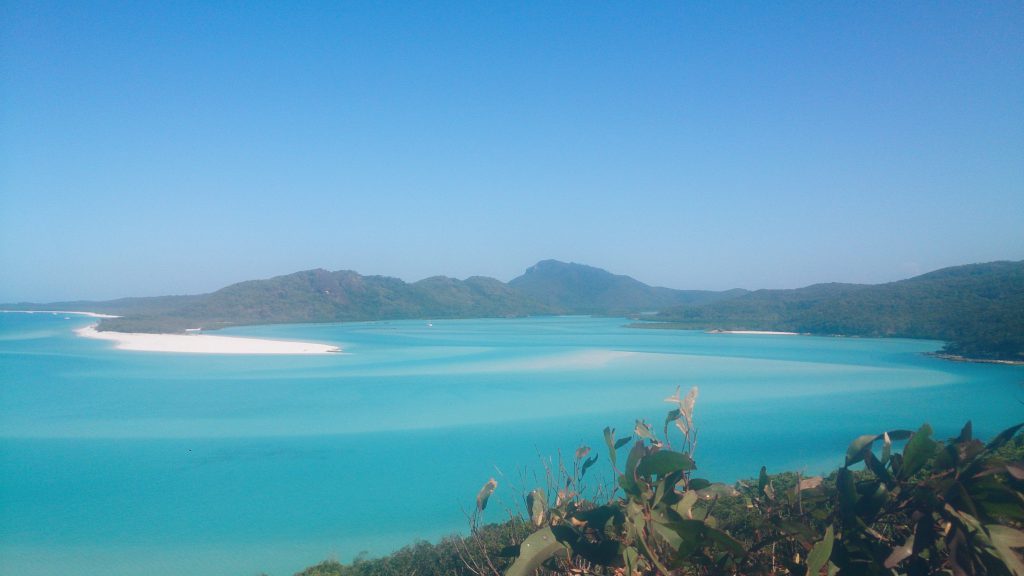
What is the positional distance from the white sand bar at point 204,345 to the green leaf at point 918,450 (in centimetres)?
2969

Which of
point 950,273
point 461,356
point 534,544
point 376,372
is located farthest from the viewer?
point 950,273

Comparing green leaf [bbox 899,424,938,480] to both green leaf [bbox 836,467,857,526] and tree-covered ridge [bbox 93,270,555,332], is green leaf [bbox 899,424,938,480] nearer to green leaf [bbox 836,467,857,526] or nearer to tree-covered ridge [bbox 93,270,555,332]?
green leaf [bbox 836,467,857,526]

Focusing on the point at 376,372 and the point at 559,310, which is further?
the point at 559,310

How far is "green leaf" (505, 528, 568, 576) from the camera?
2.86ft

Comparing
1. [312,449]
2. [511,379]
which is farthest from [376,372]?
[312,449]

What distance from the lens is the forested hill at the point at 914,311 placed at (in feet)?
80.8

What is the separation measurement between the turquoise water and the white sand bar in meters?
2.98

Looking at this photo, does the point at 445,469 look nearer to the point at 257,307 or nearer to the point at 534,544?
the point at 534,544

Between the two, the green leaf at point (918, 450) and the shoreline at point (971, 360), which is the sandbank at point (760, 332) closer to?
the shoreline at point (971, 360)

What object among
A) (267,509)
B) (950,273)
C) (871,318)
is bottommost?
(267,509)

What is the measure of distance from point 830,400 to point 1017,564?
18.2 meters

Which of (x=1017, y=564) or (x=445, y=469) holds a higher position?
(x=1017, y=564)

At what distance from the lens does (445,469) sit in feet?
35.7

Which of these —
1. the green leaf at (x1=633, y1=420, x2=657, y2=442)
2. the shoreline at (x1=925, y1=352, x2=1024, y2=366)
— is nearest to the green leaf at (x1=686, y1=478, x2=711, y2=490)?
the green leaf at (x1=633, y1=420, x2=657, y2=442)
